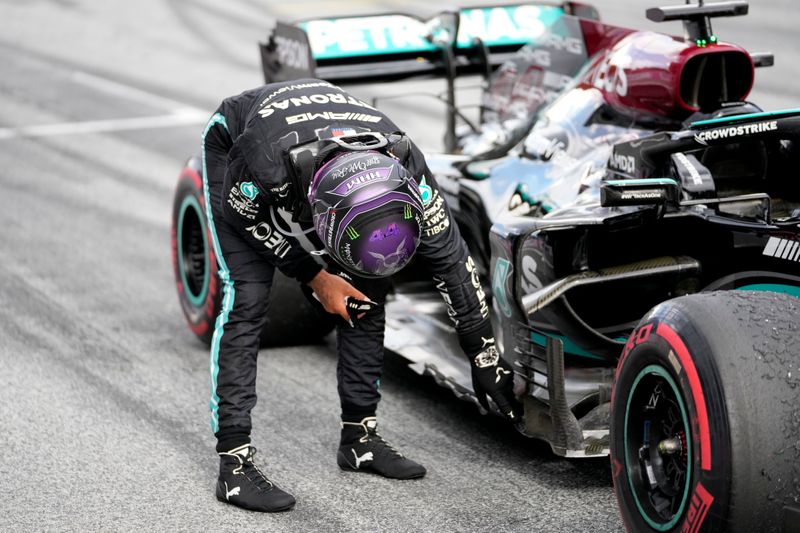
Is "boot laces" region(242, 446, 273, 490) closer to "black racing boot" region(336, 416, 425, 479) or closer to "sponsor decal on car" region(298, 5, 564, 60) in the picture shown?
"black racing boot" region(336, 416, 425, 479)

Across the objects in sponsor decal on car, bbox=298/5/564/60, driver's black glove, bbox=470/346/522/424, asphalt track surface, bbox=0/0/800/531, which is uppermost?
sponsor decal on car, bbox=298/5/564/60

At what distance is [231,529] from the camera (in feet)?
13.6

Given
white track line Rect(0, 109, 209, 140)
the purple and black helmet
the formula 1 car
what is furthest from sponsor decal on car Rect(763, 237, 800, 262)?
white track line Rect(0, 109, 209, 140)

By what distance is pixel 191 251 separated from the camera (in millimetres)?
6465

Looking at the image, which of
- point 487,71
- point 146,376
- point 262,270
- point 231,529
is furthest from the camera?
point 487,71

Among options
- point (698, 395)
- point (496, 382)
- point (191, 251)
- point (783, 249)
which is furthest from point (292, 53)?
point (698, 395)

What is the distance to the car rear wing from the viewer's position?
22.5 ft

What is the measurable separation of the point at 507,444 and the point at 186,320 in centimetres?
231

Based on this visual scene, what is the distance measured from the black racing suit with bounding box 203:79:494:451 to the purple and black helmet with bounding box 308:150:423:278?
273mm

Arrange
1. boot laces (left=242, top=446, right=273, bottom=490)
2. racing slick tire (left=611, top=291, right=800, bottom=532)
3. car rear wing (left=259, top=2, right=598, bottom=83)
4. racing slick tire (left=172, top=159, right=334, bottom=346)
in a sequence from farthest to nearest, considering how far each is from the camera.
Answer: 1. car rear wing (left=259, top=2, right=598, bottom=83)
2. racing slick tire (left=172, top=159, right=334, bottom=346)
3. boot laces (left=242, top=446, right=273, bottom=490)
4. racing slick tire (left=611, top=291, right=800, bottom=532)

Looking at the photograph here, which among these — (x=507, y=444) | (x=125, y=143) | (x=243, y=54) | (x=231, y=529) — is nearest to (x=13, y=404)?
(x=231, y=529)

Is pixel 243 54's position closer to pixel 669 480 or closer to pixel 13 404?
pixel 13 404

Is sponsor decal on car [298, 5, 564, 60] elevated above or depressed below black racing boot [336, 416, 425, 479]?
above

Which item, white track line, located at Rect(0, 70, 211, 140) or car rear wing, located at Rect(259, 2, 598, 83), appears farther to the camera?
white track line, located at Rect(0, 70, 211, 140)
